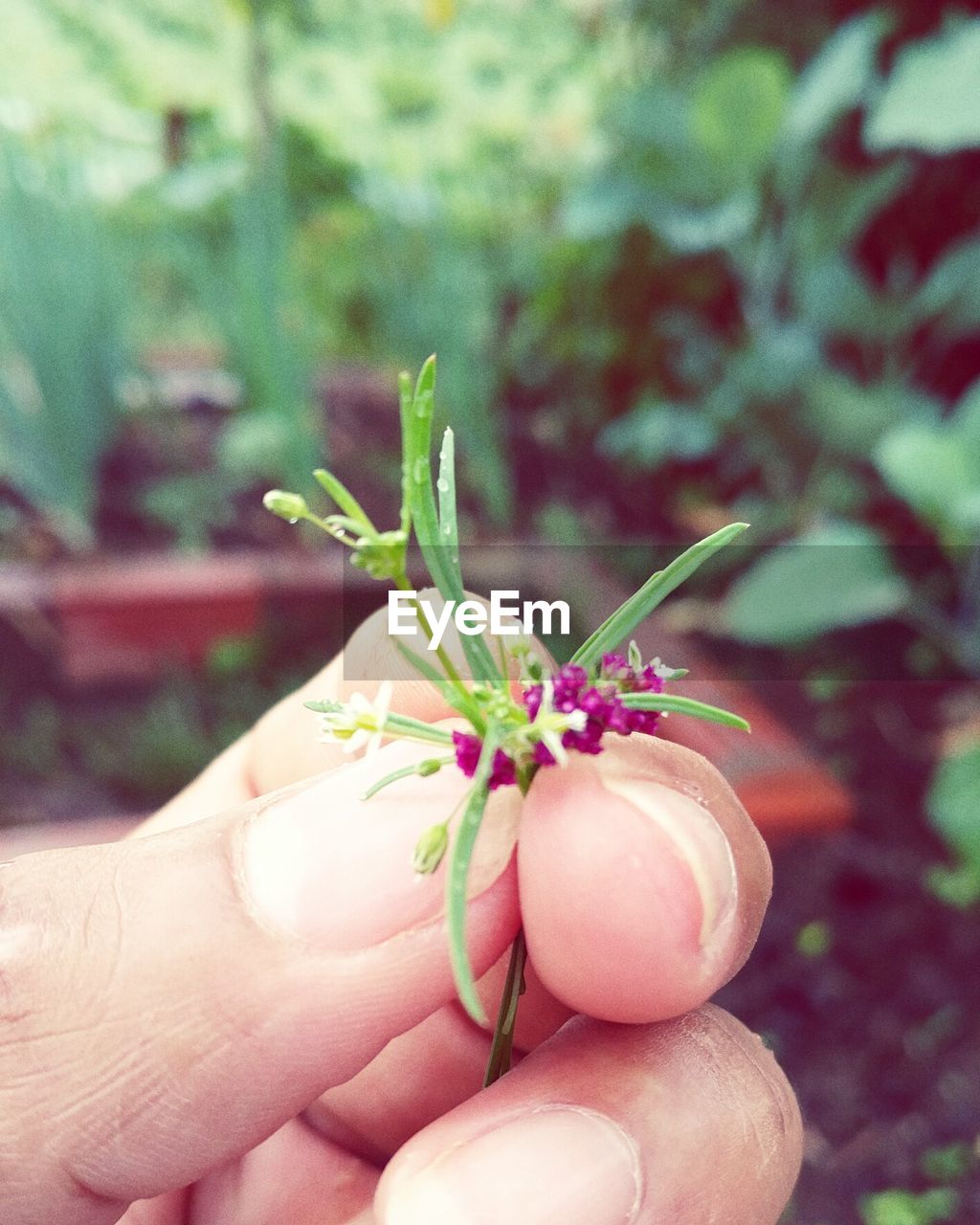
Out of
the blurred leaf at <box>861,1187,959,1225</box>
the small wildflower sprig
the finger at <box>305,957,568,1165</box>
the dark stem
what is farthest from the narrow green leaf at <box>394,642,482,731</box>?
the blurred leaf at <box>861,1187,959,1225</box>

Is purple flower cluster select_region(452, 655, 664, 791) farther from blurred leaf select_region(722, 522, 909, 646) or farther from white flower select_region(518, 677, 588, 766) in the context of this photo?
blurred leaf select_region(722, 522, 909, 646)

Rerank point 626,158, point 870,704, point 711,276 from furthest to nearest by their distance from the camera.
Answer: point 711,276 < point 626,158 < point 870,704

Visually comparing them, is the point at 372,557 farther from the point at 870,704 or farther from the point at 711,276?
the point at 711,276

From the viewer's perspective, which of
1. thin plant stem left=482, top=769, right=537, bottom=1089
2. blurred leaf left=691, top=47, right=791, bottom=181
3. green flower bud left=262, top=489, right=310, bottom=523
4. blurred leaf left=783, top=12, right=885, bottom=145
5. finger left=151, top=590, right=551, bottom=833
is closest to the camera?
green flower bud left=262, top=489, right=310, bottom=523

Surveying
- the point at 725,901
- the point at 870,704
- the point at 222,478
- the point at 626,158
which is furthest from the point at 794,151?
the point at 725,901

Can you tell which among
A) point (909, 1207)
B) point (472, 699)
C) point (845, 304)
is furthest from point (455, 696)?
point (845, 304)

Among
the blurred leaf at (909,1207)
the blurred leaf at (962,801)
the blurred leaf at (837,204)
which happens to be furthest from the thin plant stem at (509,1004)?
the blurred leaf at (837,204)
